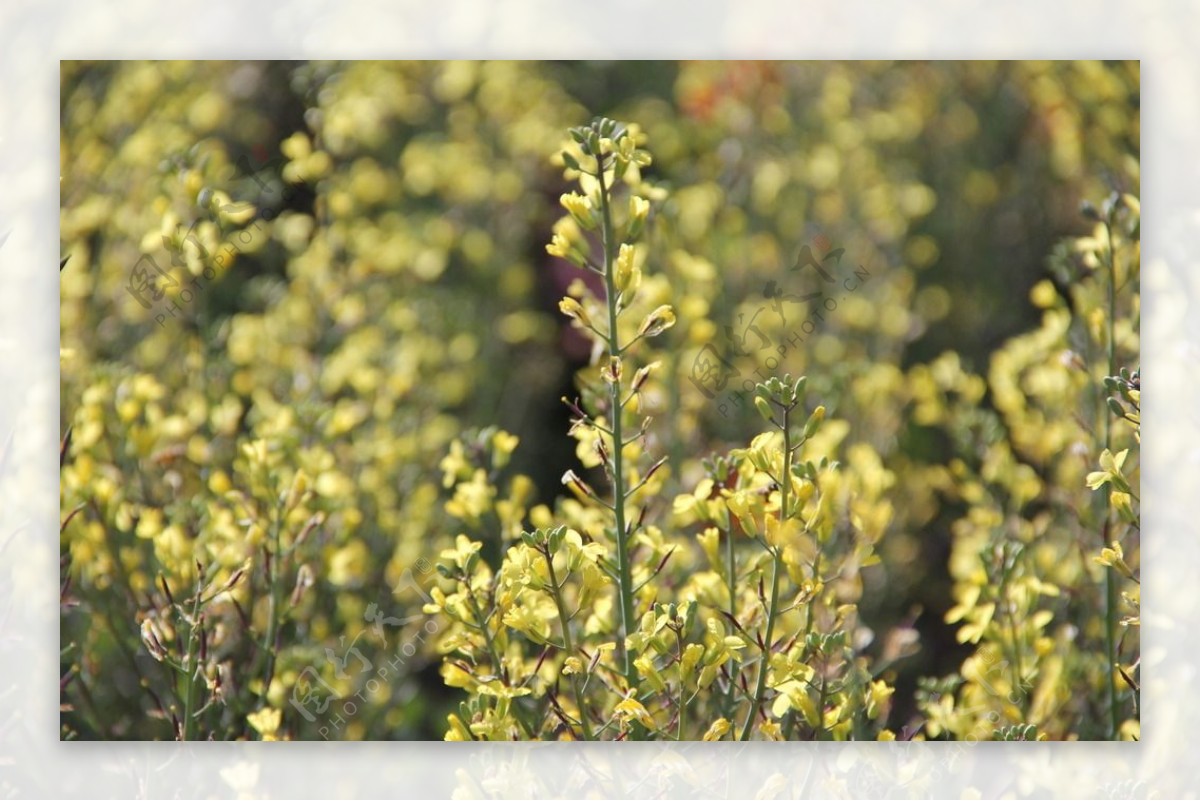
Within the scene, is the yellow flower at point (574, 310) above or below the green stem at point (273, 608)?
above

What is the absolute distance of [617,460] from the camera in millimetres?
1666

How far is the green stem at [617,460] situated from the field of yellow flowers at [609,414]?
0.04 ft

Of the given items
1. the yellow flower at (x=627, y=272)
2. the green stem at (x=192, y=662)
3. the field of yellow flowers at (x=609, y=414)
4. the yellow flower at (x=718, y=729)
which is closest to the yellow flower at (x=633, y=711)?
the field of yellow flowers at (x=609, y=414)

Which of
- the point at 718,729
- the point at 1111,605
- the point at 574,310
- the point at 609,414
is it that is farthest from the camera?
the point at 1111,605

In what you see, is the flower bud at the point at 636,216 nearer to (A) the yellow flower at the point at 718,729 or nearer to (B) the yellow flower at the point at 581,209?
(B) the yellow flower at the point at 581,209

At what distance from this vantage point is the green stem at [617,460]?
1.65 m

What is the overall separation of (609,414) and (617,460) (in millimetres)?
203

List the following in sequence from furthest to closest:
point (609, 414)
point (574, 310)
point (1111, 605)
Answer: point (1111, 605) < point (609, 414) < point (574, 310)

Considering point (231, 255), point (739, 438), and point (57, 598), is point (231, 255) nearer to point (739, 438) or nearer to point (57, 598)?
point (57, 598)

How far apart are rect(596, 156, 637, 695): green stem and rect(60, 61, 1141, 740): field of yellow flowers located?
12mm

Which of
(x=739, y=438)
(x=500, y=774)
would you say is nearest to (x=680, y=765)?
(x=500, y=774)

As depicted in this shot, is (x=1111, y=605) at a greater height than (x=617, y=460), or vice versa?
(x=617, y=460)

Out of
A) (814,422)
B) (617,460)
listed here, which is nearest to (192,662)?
(617,460)

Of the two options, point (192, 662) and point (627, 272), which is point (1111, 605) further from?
point (192, 662)
